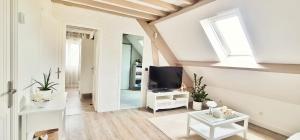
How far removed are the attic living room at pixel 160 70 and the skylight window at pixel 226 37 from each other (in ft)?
0.06

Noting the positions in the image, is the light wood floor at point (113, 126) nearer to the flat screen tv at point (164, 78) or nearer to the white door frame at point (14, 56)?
the flat screen tv at point (164, 78)

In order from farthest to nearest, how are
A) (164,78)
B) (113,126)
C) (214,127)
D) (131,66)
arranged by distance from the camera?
(131,66) → (164,78) → (113,126) → (214,127)

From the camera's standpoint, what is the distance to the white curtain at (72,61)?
21.4ft

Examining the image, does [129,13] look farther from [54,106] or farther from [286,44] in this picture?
[286,44]

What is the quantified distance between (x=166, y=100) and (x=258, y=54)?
2.27 meters

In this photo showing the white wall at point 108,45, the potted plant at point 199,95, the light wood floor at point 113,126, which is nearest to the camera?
the light wood floor at point 113,126

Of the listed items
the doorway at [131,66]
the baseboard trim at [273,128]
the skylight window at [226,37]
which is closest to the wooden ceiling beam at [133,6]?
the skylight window at [226,37]

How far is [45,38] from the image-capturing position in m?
3.05

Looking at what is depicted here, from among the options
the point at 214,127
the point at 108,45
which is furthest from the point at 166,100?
the point at 108,45

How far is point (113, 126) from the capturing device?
126 inches

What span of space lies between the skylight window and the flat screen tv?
1.34 metres

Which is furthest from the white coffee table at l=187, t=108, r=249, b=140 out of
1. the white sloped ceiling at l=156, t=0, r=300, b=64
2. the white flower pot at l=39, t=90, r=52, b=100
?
the white flower pot at l=39, t=90, r=52, b=100

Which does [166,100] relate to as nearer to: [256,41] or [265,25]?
[256,41]

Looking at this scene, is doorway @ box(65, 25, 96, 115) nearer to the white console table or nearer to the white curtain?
the white curtain
